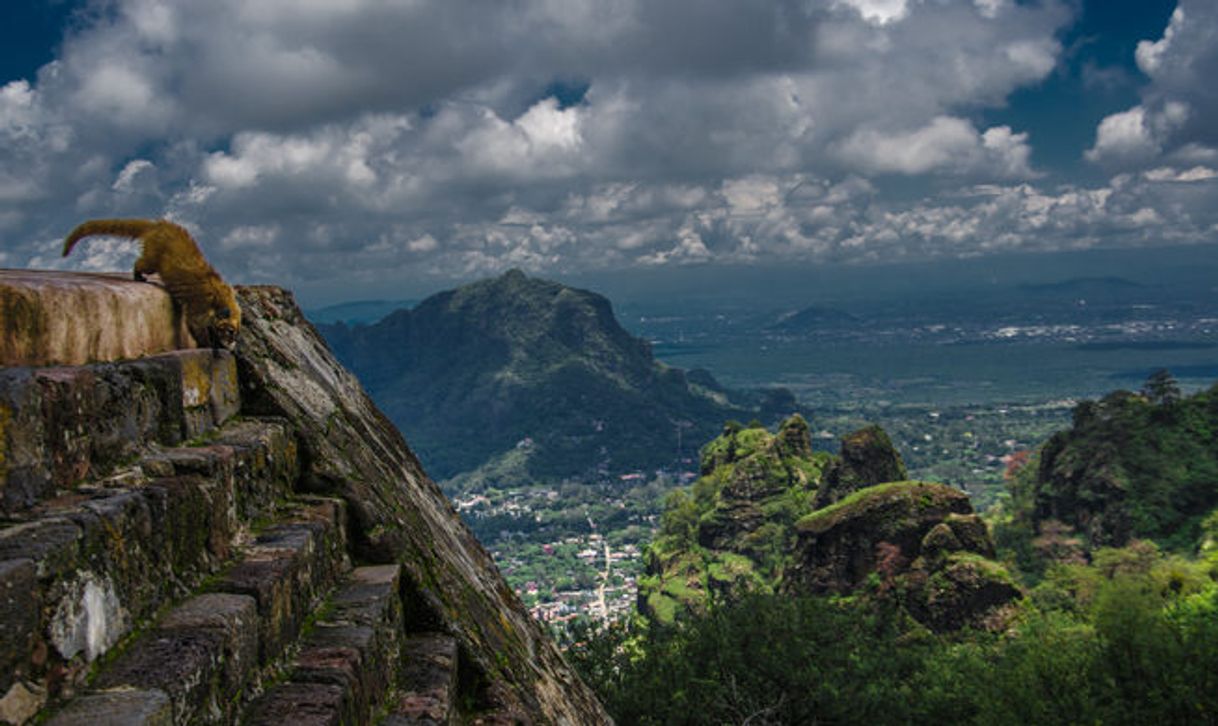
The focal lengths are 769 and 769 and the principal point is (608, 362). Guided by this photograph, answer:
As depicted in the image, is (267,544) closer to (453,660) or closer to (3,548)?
(453,660)

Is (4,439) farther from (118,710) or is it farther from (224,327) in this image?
(224,327)

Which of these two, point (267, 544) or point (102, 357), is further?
point (267, 544)

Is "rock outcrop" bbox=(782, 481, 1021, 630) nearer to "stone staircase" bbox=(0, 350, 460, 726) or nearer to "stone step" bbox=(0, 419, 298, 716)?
"stone staircase" bbox=(0, 350, 460, 726)

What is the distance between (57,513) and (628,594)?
96.1m

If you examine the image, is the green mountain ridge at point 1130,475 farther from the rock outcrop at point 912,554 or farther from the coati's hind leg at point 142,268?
the coati's hind leg at point 142,268

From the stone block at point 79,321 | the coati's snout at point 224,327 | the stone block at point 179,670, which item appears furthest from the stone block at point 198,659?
the coati's snout at point 224,327

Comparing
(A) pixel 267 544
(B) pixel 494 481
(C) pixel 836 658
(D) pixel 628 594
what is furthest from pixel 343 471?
(B) pixel 494 481

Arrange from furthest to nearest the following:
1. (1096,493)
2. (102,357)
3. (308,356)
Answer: (1096,493), (308,356), (102,357)

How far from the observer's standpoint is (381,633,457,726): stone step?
3801 millimetres

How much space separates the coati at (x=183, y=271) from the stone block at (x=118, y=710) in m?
2.87

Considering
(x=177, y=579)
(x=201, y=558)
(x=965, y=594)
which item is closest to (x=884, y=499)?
(x=965, y=594)

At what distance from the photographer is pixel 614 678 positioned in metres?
16.0

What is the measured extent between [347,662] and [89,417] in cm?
153

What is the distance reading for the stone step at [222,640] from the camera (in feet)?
8.18
